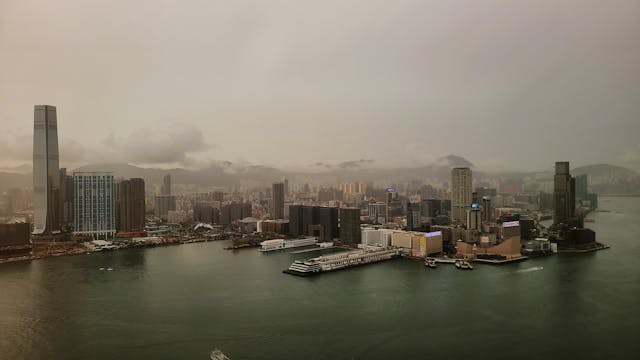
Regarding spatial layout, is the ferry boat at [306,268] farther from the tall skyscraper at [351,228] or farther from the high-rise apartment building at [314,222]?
the high-rise apartment building at [314,222]

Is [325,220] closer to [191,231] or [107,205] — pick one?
[191,231]

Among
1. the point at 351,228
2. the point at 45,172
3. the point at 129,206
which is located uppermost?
the point at 45,172

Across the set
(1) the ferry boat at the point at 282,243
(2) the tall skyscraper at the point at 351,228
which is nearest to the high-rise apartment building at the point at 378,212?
(2) the tall skyscraper at the point at 351,228

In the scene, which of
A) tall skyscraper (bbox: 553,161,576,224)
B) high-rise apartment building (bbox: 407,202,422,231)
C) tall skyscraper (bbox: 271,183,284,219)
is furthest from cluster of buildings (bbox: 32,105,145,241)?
tall skyscraper (bbox: 553,161,576,224)

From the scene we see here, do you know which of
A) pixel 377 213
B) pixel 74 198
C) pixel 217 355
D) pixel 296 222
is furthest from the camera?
pixel 377 213

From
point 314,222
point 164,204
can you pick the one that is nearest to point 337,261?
point 314,222

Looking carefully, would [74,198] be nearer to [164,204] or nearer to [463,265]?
[164,204]

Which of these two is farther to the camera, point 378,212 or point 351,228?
point 378,212

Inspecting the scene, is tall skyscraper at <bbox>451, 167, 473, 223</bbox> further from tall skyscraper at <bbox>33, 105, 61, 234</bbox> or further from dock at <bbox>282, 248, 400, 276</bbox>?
tall skyscraper at <bbox>33, 105, 61, 234</bbox>
